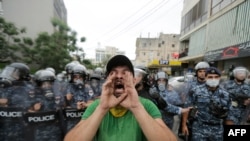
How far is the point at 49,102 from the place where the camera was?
12.6ft

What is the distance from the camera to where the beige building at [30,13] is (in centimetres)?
2291

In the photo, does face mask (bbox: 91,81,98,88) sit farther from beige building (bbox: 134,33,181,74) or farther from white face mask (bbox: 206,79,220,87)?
beige building (bbox: 134,33,181,74)

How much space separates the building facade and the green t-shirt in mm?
7659

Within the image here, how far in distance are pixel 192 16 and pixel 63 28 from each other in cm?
1320

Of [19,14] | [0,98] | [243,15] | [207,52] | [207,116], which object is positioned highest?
[19,14]

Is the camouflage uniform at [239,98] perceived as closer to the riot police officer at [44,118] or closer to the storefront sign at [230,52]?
the riot police officer at [44,118]

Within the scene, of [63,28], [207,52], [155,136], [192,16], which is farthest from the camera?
[192,16]

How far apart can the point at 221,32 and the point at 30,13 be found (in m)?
17.5

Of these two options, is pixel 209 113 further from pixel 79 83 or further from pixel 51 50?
pixel 51 50

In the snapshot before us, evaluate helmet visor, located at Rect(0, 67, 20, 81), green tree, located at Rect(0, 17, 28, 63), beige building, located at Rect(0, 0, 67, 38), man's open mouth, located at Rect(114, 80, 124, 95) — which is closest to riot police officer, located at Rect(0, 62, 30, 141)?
helmet visor, located at Rect(0, 67, 20, 81)

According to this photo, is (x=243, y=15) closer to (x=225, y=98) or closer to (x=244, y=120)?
(x=244, y=120)

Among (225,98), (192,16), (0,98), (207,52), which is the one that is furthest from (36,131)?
(192,16)

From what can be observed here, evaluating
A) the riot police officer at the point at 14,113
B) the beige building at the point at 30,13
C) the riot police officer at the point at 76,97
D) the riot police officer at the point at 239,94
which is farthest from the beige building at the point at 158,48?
the riot police officer at the point at 14,113

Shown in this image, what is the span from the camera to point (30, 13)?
23.5 meters
